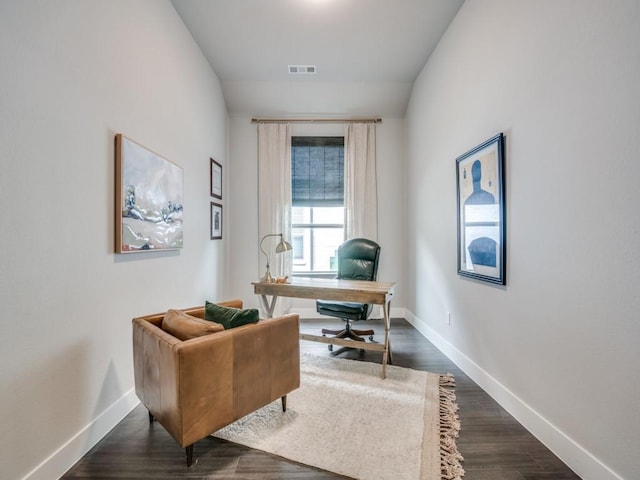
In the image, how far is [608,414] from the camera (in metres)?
1.39

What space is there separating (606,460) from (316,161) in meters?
4.16

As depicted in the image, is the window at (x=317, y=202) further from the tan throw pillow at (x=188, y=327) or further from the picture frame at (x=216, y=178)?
the tan throw pillow at (x=188, y=327)

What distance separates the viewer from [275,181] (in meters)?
4.52

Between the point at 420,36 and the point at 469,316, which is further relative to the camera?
the point at 420,36

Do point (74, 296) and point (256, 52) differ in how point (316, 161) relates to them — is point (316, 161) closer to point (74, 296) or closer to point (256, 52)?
point (256, 52)

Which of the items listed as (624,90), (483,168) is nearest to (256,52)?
(483,168)

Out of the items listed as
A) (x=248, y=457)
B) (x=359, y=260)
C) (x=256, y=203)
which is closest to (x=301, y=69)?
(x=256, y=203)

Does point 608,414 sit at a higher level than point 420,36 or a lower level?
lower

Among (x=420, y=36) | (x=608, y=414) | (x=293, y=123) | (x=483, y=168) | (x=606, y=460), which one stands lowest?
(x=606, y=460)

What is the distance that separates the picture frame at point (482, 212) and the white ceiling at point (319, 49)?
150 cm

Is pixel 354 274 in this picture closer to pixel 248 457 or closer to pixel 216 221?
pixel 216 221

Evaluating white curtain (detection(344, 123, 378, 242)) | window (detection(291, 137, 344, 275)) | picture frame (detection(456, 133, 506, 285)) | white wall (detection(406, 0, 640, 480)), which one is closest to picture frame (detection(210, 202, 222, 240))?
window (detection(291, 137, 344, 275))

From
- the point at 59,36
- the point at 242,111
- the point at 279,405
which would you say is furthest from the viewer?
the point at 242,111

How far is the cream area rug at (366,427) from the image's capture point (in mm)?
1596
